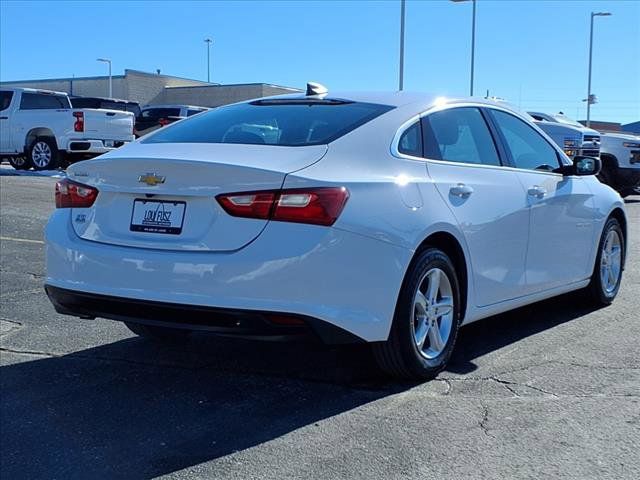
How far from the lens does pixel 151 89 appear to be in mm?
56969

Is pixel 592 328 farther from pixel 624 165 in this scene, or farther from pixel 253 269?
pixel 624 165

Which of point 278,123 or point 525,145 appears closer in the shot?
point 278,123

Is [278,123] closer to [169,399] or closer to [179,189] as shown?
[179,189]

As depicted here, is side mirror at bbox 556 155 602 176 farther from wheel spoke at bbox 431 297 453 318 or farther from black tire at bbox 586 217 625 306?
wheel spoke at bbox 431 297 453 318

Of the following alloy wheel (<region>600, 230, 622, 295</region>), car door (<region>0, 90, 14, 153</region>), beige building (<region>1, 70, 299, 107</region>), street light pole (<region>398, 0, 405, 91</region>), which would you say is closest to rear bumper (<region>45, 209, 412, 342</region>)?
alloy wheel (<region>600, 230, 622, 295</region>)

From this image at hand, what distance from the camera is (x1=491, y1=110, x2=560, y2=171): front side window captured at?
18.1ft

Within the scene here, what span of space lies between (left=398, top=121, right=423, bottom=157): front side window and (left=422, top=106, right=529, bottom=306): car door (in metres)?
0.05

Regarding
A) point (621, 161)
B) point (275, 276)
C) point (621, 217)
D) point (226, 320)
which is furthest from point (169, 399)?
point (621, 161)

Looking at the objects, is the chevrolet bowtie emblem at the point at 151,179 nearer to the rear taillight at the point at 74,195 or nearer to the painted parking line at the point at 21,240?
the rear taillight at the point at 74,195

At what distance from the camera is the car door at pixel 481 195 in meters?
4.64

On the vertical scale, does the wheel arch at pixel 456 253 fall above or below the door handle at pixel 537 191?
below

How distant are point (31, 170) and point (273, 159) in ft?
55.0

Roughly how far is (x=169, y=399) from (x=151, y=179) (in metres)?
1.19

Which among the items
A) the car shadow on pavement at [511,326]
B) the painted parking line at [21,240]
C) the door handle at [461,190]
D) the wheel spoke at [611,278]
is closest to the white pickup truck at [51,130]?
the painted parking line at [21,240]
